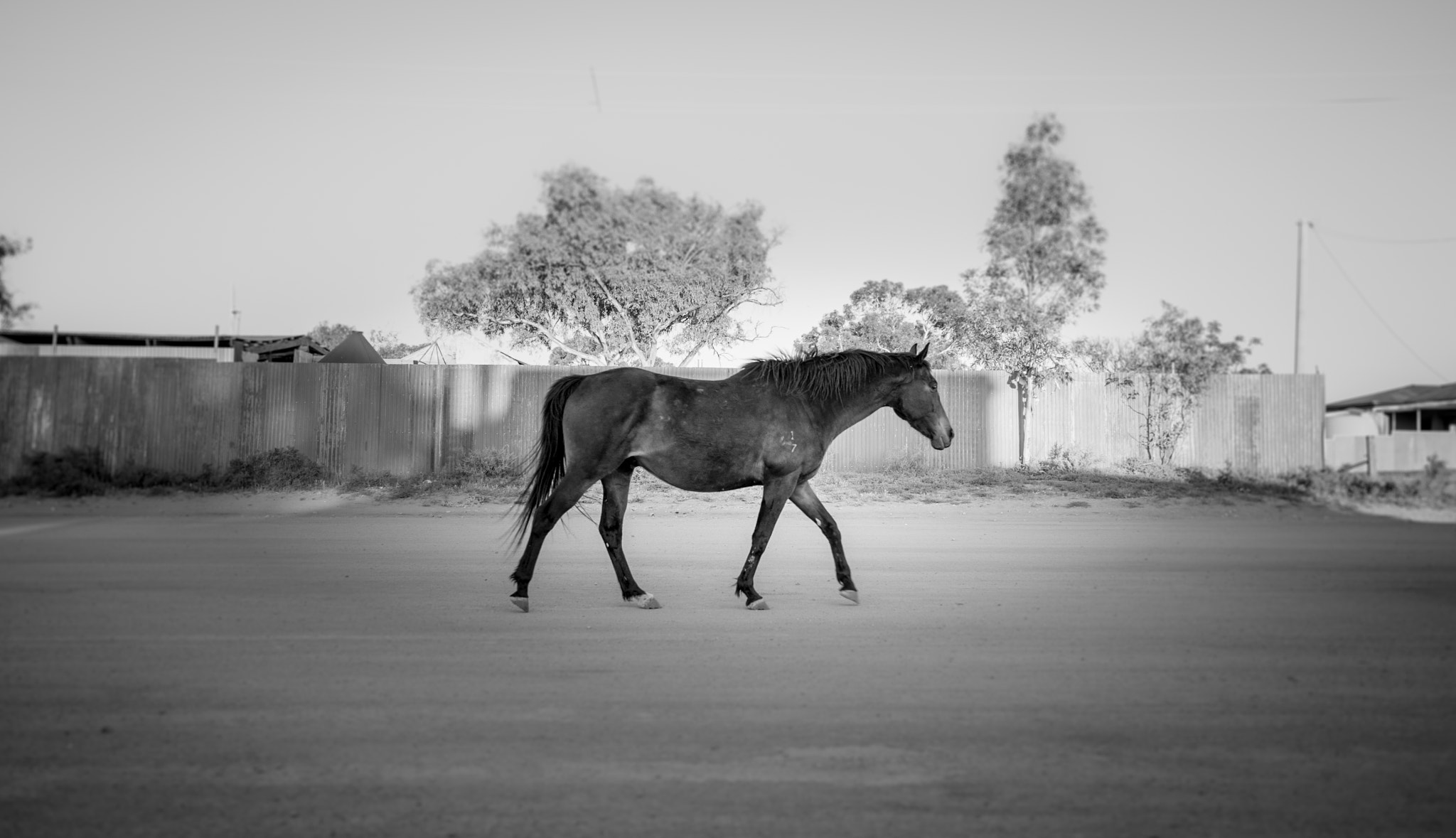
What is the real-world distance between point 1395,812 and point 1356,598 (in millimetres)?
5288

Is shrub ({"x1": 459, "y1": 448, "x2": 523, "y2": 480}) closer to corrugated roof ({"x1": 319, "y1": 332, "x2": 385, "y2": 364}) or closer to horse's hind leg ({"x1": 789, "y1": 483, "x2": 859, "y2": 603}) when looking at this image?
corrugated roof ({"x1": 319, "y1": 332, "x2": 385, "y2": 364})

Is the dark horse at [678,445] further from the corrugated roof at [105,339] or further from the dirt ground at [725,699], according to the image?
the corrugated roof at [105,339]

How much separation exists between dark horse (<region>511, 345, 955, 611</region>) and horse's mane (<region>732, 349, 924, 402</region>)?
28 mm

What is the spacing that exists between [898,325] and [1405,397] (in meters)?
21.5

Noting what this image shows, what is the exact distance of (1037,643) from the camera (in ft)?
20.2

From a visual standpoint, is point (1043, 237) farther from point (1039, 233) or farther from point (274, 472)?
point (274, 472)

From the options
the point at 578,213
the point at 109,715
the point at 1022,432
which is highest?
the point at 578,213

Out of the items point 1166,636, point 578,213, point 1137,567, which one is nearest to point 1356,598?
point 1137,567

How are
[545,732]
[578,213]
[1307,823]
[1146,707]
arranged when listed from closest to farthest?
[1307,823], [545,732], [1146,707], [578,213]

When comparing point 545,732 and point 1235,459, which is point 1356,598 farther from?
point 1235,459

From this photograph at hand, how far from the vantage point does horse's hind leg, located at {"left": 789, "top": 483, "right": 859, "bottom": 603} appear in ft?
25.1

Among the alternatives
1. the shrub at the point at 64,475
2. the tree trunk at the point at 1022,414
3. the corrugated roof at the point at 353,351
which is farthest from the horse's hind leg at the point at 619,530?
the corrugated roof at the point at 353,351

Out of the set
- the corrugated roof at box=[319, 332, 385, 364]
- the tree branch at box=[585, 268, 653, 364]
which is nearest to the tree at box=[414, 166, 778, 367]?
the tree branch at box=[585, 268, 653, 364]

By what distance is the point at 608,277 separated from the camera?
113ft
